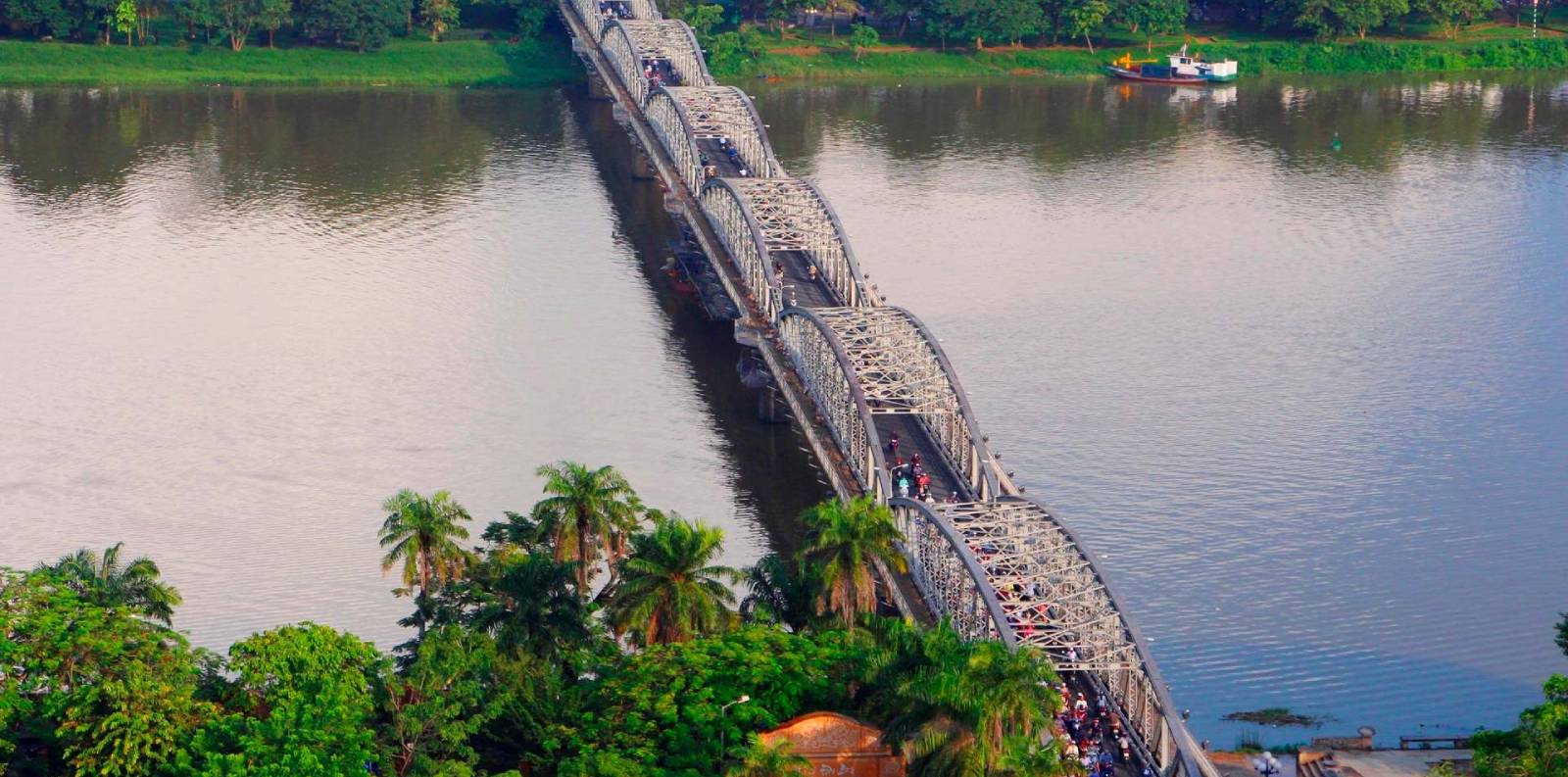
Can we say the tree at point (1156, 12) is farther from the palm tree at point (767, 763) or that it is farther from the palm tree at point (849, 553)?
the palm tree at point (767, 763)

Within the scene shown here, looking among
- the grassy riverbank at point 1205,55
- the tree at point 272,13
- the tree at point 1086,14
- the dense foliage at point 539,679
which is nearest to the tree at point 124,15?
the tree at point 272,13

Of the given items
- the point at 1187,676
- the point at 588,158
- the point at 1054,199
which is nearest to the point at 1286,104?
the point at 1054,199

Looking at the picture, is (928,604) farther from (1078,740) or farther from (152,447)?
(152,447)

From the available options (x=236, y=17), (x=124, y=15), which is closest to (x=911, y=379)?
(x=236, y=17)

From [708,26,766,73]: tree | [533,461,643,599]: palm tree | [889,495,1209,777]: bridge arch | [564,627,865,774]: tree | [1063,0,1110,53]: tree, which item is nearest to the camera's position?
[564,627,865,774]: tree

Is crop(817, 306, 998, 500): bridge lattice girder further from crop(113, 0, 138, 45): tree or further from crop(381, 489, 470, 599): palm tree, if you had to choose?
crop(113, 0, 138, 45): tree

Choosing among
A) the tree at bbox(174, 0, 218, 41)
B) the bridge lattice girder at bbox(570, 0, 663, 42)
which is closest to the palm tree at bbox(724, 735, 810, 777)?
the bridge lattice girder at bbox(570, 0, 663, 42)
